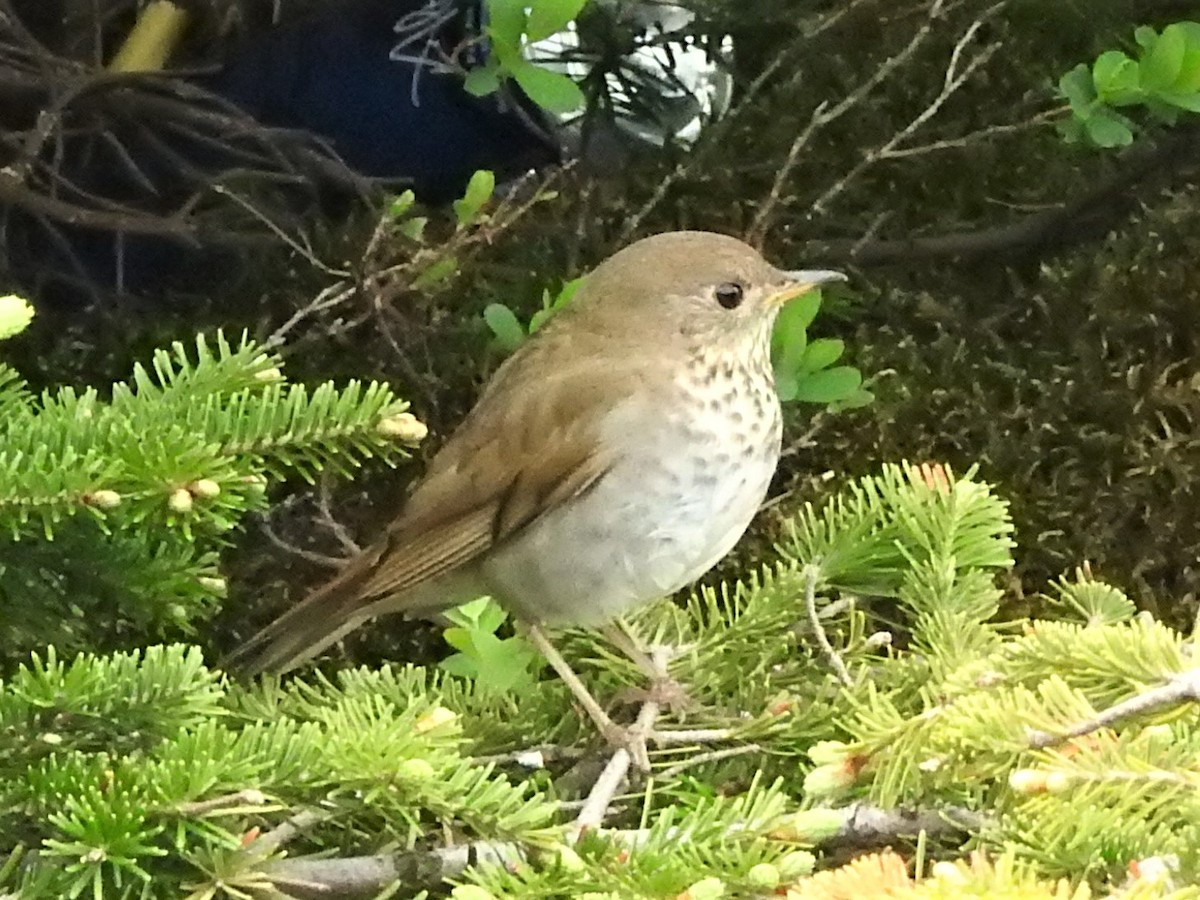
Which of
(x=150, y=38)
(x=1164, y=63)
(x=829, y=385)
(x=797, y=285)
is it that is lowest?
(x=829, y=385)

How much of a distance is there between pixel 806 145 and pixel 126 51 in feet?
2.38

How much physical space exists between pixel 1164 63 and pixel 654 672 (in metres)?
0.73

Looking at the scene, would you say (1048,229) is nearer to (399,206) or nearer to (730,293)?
(730,293)

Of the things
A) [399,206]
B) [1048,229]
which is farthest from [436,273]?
[1048,229]

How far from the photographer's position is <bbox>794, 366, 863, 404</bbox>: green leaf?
4.18ft

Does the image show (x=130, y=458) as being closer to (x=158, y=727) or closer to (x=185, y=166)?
(x=158, y=727)

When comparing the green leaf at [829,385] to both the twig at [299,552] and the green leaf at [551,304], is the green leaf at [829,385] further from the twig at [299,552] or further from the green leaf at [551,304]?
the twig at [299,552]

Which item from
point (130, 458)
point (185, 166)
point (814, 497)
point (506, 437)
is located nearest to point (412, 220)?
point (185, 166)

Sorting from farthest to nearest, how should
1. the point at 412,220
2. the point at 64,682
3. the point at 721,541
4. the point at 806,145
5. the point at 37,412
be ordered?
the point at 806,145 → the point at 412,220 → the point at 721,541 → the point at 37,412 → the point at 64,682

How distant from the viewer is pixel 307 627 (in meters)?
1.08

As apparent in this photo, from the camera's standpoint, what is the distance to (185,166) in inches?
59.8

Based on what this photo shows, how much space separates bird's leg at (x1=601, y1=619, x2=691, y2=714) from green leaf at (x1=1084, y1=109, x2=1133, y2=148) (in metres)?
0.64

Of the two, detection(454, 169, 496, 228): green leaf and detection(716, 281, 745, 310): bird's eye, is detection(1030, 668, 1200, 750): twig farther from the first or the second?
detection(454, 169, 496, 228): green leaf

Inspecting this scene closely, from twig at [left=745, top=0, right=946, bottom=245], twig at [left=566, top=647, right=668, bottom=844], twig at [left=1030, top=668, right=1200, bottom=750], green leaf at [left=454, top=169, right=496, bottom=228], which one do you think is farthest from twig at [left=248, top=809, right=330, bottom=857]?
twig at [left=745, top=0, right=946, bottom=245]
